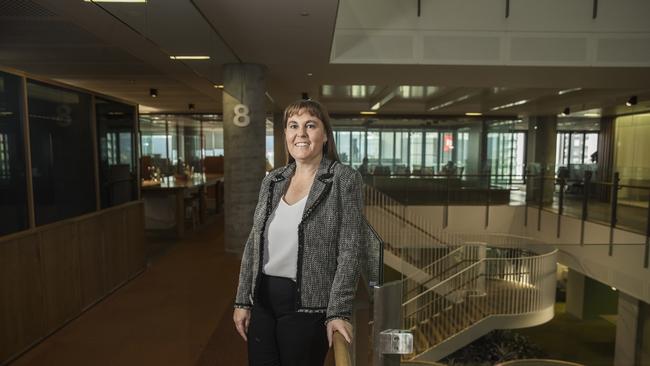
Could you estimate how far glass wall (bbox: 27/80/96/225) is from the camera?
139 inches

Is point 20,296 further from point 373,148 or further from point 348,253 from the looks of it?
point 373,148

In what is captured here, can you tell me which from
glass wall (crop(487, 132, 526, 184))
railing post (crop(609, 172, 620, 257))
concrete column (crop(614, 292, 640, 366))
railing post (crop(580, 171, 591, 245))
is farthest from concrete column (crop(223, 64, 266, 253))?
glass wall (crop(487, 132, 526, 184))

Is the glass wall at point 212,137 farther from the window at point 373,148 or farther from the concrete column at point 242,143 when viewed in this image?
the concrete column at point 242,143

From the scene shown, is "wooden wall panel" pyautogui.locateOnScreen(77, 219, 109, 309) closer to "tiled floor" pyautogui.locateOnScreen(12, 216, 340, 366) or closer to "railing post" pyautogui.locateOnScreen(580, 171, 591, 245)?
"tiled floor" pyautogui.locateOnScreen(12, 216, 340, 366)

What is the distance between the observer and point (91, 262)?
14.0 ft

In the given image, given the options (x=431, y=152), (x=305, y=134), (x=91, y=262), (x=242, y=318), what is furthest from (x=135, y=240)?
(x=431, y=152)

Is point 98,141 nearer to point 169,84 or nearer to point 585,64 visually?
point 169,84

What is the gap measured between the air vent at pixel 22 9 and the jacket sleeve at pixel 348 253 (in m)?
4.41

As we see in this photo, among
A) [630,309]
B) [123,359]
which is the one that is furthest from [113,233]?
[630,309]

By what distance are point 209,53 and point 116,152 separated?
1.87 meters

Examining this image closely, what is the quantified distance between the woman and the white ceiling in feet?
9.00

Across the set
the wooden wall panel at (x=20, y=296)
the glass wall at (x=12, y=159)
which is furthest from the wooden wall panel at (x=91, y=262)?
the glass wall at (x=12, y=159)

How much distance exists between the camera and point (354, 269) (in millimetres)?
1480

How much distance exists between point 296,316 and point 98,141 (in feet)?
12.8
